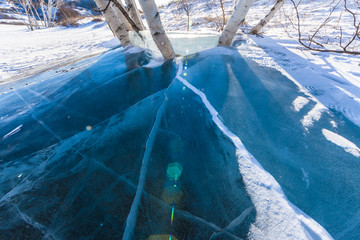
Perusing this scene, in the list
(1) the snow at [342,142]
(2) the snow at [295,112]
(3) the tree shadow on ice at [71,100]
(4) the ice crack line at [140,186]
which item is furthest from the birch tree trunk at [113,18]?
(1) the snow at [342,142]

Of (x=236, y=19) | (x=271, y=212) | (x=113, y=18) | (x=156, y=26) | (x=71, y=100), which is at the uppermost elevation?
(x=113, y=18)

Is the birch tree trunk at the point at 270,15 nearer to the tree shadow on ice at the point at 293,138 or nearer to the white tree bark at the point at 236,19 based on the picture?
the white tree bark at the point at 236,19

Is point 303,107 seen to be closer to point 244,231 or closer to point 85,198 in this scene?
point 244,231

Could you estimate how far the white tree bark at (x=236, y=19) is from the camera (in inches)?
83.7

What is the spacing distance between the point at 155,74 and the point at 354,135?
186 cm

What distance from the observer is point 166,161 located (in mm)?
953

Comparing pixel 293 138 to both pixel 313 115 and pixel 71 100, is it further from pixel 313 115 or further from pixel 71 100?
pixel 71 100

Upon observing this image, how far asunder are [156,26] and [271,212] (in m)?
2.19

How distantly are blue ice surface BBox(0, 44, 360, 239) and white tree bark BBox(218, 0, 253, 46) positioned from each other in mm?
1179

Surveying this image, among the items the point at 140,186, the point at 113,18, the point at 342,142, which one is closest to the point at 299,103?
the point at 342,142

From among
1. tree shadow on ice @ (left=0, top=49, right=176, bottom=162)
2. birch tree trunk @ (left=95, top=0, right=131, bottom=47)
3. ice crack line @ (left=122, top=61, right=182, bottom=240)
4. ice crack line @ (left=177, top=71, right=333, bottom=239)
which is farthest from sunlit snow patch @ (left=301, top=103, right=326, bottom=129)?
birch tree trunk @ (left=95, top=0, right=131, bottom=47)

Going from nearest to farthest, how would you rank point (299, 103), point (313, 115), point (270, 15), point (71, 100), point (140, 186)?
point (140, 186), point (313, 115), point (299, 103), point (71, 100), point (270, 15)

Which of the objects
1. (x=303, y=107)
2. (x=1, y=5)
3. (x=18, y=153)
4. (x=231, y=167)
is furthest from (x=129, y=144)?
(x=1, y=5)

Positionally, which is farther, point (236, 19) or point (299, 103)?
point (236, 19)
